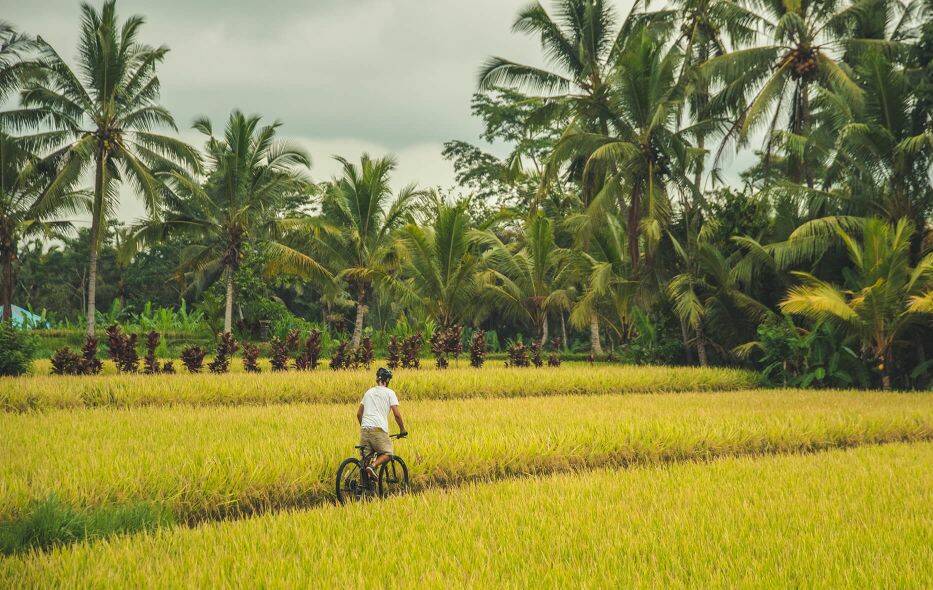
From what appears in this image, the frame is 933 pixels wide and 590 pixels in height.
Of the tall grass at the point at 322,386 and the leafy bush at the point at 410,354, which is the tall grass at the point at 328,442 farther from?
the leafy bush at the point at 410,354

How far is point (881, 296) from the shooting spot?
36.9 ft

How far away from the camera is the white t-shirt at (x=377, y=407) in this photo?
496 cm

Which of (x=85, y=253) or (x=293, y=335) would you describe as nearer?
(x=293, y=335)

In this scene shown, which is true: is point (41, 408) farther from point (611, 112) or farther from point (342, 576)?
point (611, 112)

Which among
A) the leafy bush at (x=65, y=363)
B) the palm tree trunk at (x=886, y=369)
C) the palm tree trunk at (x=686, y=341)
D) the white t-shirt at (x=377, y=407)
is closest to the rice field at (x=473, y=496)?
the white t-shirt at (x=377, y=407)

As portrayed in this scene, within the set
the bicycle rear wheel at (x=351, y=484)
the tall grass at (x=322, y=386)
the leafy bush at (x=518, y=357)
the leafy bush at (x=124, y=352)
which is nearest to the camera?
the bicycle rear wheel at (x=351, y=484)

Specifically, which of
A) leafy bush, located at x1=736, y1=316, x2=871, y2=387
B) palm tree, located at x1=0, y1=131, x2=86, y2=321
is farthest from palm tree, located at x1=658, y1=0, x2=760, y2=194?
palm tree, located at x1=0, y1=131, x2=86, y2=321

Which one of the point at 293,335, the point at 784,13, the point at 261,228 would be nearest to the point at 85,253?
the point at 261,228

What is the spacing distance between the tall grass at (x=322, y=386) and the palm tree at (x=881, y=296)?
2221mm

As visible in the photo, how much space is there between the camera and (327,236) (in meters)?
19.5

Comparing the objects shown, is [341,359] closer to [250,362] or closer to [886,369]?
[250,362]

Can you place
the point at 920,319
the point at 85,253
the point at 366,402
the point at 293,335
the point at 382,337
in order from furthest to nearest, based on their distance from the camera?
the point at 85,253
the point at 382,337
the point at 293,335
the point at 920,319
the point at 366,402

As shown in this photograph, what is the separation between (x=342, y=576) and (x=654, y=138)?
45.5 ft

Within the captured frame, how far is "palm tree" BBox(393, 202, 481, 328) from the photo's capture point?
16.9 meters
